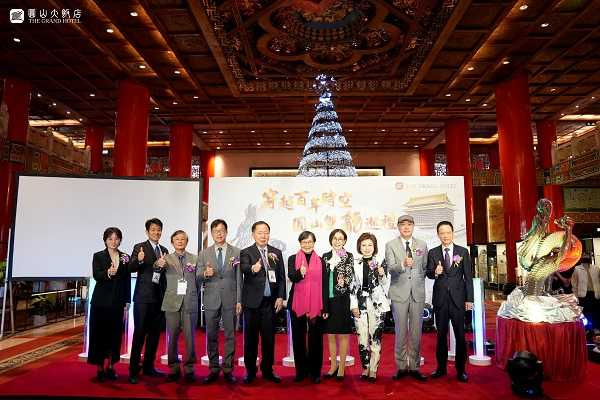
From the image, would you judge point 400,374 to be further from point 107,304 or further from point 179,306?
point 107,304

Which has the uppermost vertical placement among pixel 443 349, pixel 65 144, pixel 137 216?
pixel 65 144

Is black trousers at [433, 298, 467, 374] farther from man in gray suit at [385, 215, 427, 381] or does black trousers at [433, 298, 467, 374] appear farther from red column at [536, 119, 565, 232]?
red column at [536, 119, 565, 232]

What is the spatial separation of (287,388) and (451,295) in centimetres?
160

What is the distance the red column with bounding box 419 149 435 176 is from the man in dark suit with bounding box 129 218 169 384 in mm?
15145

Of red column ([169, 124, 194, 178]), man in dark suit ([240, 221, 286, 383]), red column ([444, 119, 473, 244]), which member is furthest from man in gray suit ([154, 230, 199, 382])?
red column ([444, 119, 473, 244])

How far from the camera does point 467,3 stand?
6812 mm

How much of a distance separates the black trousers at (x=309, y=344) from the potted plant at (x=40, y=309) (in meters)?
5.52

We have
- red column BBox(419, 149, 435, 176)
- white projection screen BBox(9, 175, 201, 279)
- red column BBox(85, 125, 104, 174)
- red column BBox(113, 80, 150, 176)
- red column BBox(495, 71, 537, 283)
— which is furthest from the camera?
red column BBox(419, 149, 435, 176)

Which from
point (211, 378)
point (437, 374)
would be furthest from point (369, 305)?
point (211, 378)

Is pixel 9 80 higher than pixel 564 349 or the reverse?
higher

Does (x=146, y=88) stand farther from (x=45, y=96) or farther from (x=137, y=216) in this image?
(x=137, y=216)

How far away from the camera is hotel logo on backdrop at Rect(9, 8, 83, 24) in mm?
7199

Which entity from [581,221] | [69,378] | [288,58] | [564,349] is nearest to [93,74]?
[288,58]

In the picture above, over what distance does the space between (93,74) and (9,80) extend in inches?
80.8
